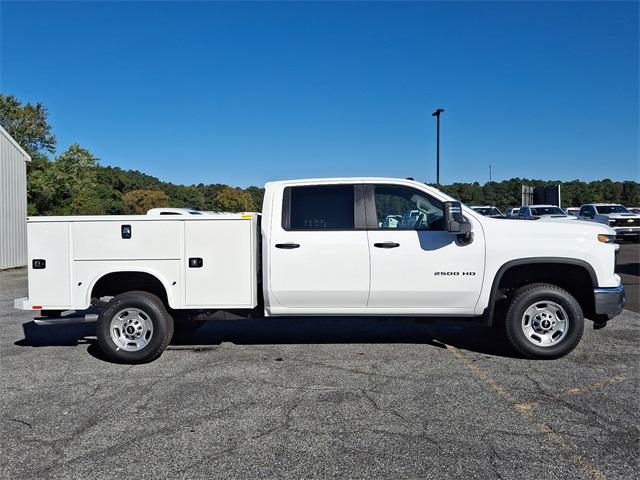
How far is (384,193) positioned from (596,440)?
3156 mm

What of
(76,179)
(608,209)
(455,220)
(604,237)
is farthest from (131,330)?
(76,179)

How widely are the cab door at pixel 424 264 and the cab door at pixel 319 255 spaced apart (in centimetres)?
17

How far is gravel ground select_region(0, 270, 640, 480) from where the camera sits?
342 cm

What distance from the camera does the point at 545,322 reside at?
223 inches

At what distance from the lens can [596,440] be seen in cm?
372

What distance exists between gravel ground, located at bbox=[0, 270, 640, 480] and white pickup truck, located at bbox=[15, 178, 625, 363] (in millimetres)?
485

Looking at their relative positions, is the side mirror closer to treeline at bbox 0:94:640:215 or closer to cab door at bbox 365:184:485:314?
cab door at bbox 365:184:485:314

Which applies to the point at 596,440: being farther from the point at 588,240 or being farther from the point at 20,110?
the point at 20,110

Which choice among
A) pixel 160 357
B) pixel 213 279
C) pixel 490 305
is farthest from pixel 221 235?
pixel 490 305

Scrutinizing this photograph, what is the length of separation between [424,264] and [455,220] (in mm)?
584

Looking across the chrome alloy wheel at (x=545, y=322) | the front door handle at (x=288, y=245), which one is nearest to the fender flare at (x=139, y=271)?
the front door handle at (x=288, y=245)

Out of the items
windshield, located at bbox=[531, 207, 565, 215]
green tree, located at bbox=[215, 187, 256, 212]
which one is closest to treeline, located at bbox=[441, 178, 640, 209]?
green tree, located at bbox=[215, 187, 256, 212]

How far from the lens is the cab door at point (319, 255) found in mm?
5633

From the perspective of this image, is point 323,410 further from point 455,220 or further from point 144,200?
point 144,200
